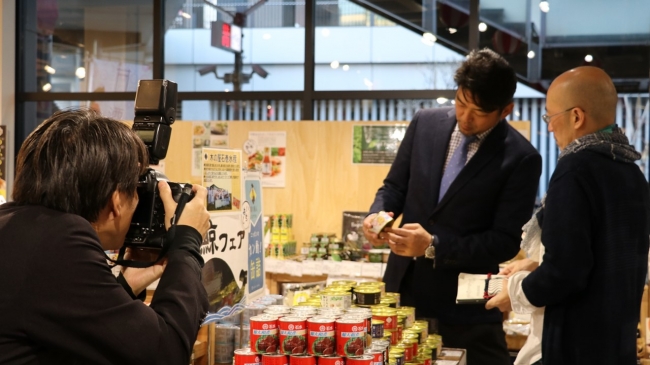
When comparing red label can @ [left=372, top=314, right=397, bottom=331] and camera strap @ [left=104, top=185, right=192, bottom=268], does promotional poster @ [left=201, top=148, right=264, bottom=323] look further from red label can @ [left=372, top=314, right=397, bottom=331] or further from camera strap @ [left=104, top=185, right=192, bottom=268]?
camera strap @ [left=104, top=185, right=192, bottom=268]

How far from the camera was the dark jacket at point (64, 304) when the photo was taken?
1312 millimetres

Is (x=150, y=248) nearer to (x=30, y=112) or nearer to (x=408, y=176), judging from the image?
(x=408, y=176)

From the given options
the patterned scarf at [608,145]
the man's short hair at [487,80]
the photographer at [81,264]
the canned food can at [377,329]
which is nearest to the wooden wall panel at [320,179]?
the man's short hair at [487,80]

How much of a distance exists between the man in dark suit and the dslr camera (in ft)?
3.82

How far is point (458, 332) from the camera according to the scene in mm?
2852

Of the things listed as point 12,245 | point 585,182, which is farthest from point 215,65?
point 12,245

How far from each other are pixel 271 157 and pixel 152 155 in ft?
14.3

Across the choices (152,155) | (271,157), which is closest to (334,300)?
(152,155)

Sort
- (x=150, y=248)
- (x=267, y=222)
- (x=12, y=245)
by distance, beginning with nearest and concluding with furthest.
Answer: (x=12, y=245)
(x=150, y=248)
(x=267, y=222)

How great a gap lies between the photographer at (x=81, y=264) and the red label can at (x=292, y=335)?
0.41m

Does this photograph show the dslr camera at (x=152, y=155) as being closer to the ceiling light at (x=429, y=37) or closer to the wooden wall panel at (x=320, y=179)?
the wooden wall panel at (x=320, y=179)

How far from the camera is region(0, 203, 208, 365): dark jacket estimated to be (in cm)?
131

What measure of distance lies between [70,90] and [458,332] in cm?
572

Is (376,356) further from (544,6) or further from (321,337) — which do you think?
(544,6)
